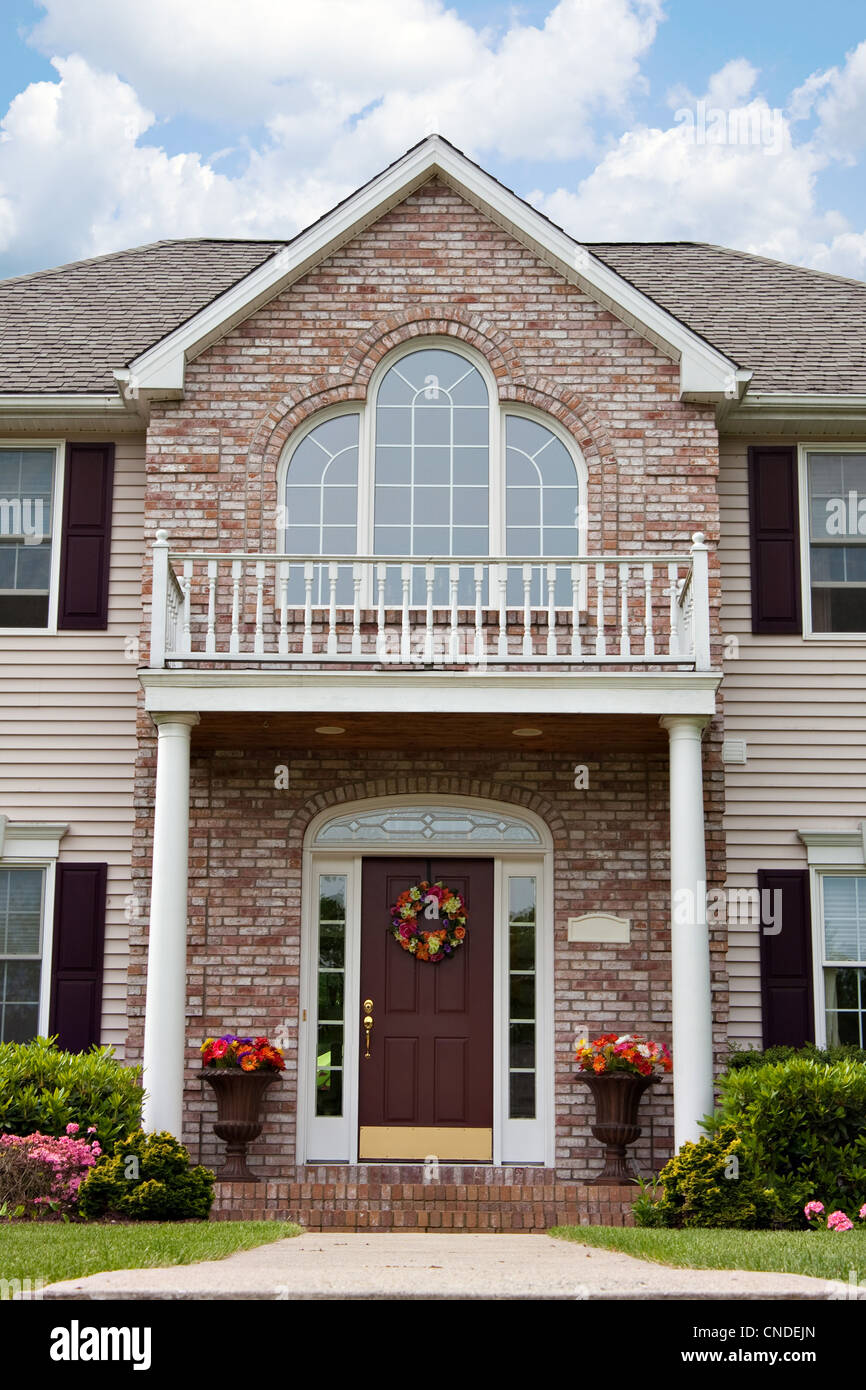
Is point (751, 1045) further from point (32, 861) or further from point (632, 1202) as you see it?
point (32, 861)

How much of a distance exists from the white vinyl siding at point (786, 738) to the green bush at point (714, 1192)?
2.74 meters

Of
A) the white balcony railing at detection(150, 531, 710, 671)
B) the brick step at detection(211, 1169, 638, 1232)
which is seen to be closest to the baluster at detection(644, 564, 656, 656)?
the white balcony railing at detection(150, 531, 710, 671)

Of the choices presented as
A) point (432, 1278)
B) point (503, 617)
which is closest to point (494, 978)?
point (503, 617)

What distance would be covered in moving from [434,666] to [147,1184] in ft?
13.0

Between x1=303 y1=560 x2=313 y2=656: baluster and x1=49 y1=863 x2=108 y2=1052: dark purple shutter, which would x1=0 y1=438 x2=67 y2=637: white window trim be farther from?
x1=303 y1=560 x2=313 y2=656: baluster

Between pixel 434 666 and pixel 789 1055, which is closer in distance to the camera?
pixel 434 666

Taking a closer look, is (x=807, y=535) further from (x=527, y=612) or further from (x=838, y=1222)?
(x=838, y=1222)

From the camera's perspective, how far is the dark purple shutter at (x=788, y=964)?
11.6 meters

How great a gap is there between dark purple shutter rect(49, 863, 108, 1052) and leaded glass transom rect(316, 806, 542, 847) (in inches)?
71.6

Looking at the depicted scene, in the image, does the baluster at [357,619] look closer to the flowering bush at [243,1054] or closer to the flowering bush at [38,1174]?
the flowering bush at [243,1054]

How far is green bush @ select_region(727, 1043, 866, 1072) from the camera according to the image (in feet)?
35.5

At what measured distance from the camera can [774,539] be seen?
40.4 ft

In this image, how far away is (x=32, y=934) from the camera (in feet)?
39.0
